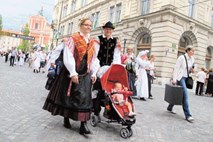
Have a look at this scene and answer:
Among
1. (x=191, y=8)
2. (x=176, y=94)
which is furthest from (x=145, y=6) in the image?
(x=176, y=94)

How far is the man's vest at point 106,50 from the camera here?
17.0 feet

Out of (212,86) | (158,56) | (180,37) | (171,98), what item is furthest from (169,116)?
(180,37)

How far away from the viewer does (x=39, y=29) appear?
11888cm

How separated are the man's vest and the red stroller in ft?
0.87

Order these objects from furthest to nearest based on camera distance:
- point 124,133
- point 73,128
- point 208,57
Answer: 1. point 208,57
2. point 73,128
3. point 124,133

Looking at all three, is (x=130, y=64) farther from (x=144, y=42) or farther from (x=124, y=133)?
(x=144, y=42)

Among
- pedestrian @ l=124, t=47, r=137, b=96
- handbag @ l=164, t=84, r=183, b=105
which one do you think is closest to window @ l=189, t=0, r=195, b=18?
pedestrian @ l=124, t=47, r=137, b=96

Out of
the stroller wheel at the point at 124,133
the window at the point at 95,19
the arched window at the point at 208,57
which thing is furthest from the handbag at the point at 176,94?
the window at the point at 95,19

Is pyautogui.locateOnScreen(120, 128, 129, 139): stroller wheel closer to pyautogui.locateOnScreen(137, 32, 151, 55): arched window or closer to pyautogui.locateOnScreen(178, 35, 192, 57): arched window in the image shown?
pyautogui.locateOnScreen(137, 32, 151, 55): arched window

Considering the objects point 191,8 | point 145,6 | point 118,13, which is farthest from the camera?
point 118,13

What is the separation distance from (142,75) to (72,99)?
6.22 metres

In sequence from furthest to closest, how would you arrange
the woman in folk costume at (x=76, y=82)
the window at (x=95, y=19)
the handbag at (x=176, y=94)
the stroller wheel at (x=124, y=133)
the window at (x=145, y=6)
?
1. the window at (x=95, y=19)
2. the window at (x=145, y=6)
3. the handbag at (x=176, y=94)
4. the stroller wheel at (x=124, y=133)
5. the woman in folk costume at (x=76, y=82)

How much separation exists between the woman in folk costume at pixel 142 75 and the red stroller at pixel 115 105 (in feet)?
15.2

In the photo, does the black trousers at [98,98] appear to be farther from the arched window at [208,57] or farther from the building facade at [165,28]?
the arched window at [208,57]
